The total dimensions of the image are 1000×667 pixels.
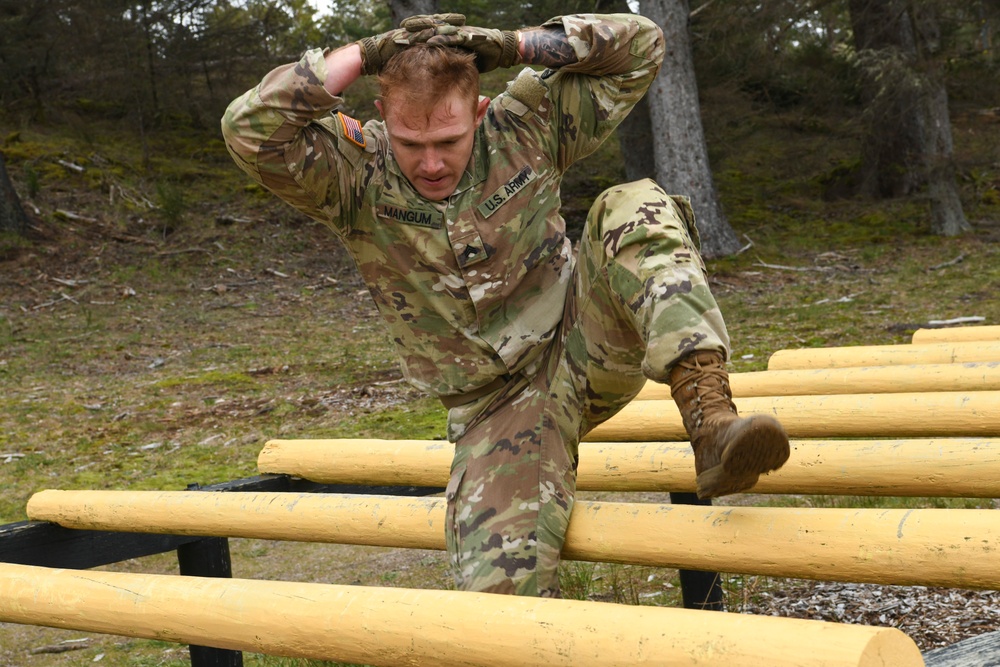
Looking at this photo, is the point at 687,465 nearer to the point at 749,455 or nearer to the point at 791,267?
the point at 749,455

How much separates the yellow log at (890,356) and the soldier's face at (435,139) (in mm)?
2038

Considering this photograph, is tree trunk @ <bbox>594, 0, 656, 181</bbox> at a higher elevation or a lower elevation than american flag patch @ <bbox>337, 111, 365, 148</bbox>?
lower

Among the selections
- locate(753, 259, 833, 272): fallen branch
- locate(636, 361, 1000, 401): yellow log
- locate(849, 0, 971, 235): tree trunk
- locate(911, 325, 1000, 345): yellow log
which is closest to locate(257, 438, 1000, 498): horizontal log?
locate(636, 361, 1000, 401): yellow log

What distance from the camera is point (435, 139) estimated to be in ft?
8.29

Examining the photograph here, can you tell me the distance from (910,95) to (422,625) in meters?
9.69

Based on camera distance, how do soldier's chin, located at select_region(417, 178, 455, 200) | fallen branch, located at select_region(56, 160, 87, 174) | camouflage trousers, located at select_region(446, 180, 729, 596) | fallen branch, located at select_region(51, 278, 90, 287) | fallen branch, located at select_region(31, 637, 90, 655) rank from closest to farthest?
camouflage trousers, located at select_region(446, 180, 729, 596)
soldier's chin, located at select_region(417, 178, 455, 200)
fallen branch, located at select_region(31, 637, 90, 655)
fallen branch, located at select_region(51, 278, 90, 287)
fallen branch, located at select_region(56, 160, 87, 174)

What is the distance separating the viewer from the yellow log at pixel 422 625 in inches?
60.3

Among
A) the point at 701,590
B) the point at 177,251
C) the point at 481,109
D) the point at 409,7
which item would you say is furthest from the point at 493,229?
the point at 177,251

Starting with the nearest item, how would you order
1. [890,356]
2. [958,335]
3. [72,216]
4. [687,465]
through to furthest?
1. [687,465]
2. [890,356]
3. [958,335]
4. [72,216]

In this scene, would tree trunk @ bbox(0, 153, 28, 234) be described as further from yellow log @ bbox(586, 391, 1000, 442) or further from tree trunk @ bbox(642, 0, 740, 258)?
yellow log @ bbox(586, 391, 1000, 442)

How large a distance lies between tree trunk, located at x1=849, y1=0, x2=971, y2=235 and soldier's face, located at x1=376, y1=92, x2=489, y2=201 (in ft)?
27.3

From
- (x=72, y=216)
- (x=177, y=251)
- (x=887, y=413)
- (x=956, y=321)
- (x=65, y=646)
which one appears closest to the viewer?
(x=887, y=413)

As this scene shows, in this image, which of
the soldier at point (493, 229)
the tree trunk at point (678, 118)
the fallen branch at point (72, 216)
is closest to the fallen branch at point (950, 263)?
the tree trunk at point (678, 118)

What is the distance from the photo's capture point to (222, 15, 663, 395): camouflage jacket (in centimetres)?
263
